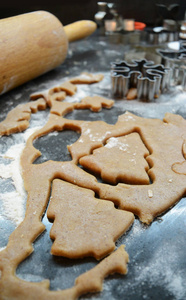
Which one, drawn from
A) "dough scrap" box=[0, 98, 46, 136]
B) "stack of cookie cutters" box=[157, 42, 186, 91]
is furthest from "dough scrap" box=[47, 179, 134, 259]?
"stack of cookie cutters" box=[157, 42, 186, 91]

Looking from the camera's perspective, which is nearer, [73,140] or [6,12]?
[73,140]

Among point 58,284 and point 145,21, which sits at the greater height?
point 145,21

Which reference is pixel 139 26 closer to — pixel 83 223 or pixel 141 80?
pixel 141 80

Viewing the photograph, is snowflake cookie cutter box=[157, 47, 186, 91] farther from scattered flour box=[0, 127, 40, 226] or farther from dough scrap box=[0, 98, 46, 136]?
scattered flour box=[0, 127, 40, 226]

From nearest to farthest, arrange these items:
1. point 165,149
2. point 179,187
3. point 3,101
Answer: point 179,187 → point 165,149 → point 3,101

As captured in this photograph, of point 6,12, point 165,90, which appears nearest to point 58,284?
point 165,90

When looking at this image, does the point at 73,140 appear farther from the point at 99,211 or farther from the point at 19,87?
the point at 19,87

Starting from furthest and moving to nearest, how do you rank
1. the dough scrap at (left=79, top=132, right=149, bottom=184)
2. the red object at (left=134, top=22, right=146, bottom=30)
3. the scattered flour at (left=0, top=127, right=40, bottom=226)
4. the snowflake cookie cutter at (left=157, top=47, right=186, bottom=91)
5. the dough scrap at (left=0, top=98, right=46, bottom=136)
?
the red object at (left=134, top=22, right=146, bottom=30)
the snowflake cookie cutter at (left=157, top=47, right=186, bottom=91)
the dough scrap at (left=0, top=98, right=46, bottom=136)
the dough scrap at (left=79, top=132, right=149, bottom=184)
the scattered flour at (left=0, top=127, right=40, bottom=226)
